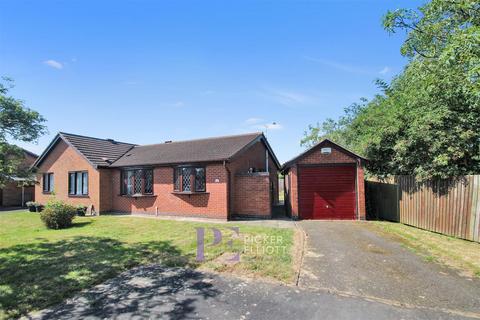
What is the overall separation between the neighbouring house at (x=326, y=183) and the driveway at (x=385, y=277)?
4591 mm

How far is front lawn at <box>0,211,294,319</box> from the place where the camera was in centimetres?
492

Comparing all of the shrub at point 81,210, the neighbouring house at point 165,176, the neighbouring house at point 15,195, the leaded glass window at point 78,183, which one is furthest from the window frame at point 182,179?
the neighbouring house at point 15,195

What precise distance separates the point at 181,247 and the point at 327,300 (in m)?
4.65

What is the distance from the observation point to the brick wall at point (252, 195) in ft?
44.0

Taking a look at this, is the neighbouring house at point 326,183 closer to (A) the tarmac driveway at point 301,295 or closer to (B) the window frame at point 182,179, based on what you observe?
(B) the window frame at point 182,179

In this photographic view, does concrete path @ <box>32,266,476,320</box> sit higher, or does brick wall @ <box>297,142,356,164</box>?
brick wall @ <box>297,142,356,164</box>

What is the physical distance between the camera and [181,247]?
304 inches

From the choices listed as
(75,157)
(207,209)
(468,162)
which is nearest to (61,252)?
(207,209)

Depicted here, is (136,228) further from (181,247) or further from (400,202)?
(400,202)

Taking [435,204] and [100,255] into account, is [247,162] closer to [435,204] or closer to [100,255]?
[435,204]

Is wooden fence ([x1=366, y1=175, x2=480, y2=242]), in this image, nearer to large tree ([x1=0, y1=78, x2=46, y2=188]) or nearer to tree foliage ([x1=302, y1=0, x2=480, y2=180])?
tree foliage ([x1=302, y1=0, x2=480, y2=180])

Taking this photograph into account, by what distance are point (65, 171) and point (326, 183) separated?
55.3ft

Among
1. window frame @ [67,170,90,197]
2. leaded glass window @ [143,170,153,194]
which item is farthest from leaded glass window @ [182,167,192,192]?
window frame @ [67,170,90,197]

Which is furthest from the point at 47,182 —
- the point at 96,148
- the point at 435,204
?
the point at 435,204
